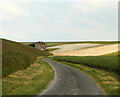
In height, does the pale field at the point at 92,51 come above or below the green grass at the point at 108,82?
above

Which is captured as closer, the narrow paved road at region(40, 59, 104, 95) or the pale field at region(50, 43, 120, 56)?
the narrow paved road at region(40, 59, 104, 95)

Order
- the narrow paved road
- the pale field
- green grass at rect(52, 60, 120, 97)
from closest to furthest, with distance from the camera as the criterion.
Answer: the narrow paved road
green grass at rect(52, 60, 120, 97)
the pale field

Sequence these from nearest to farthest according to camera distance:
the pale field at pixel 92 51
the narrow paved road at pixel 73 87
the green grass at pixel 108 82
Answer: the narrow paved road at pixel 73 87 < the green grass at pixel 108 82 < the pale field at pixel 92 51

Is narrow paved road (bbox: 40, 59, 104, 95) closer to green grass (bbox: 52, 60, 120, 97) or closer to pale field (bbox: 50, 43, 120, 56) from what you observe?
green grass (bbox: 52, 60, 120, 97)

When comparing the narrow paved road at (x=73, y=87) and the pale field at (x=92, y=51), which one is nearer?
the narrow paved road at (x=73, y=87)

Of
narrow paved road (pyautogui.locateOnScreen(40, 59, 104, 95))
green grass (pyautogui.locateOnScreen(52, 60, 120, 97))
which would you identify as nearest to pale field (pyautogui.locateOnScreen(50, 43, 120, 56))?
green grass (pyautogui.locateOnScreen(52, 60, 120, 97))

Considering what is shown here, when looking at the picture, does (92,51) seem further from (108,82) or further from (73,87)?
(73,87)

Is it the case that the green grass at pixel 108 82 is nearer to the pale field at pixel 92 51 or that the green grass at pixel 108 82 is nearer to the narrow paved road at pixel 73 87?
the narrow paved road at pixel 73 87

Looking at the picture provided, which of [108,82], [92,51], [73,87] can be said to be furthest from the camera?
[92,51]

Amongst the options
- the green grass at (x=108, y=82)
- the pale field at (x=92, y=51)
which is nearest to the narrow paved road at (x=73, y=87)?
the green grass at (x=108, y=82)

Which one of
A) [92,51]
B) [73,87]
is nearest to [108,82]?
[73,87]

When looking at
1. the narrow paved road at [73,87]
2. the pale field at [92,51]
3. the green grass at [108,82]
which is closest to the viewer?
the narrow paved road at [73,87]

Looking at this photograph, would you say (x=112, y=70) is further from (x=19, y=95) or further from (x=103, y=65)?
(x=19, y=95)

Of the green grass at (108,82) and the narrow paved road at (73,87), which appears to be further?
the green grass at (108,82)
